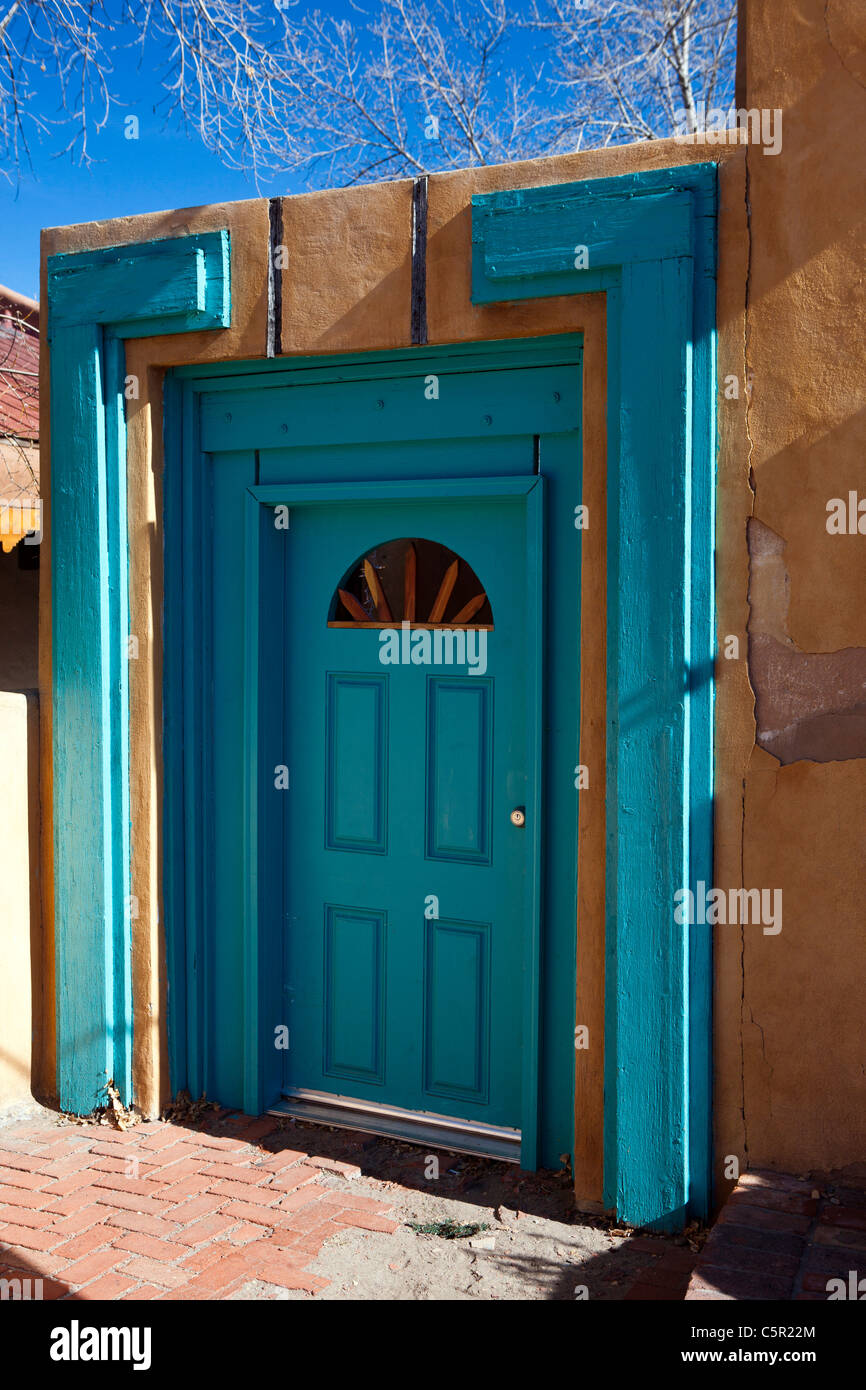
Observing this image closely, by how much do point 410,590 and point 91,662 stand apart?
1.31 m

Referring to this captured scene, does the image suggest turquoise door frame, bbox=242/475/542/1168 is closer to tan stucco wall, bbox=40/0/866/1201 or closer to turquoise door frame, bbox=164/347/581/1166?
turquoise door frame, bbox=164/347/581/1166

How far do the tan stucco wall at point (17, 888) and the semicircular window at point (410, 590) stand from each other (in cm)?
134

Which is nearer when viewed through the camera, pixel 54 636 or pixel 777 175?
pixel 777 175

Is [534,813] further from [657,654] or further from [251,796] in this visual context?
[251,796]

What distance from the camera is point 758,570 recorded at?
367 cm

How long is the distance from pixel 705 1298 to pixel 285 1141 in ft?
6.61

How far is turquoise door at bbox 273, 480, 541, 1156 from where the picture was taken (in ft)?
14.3

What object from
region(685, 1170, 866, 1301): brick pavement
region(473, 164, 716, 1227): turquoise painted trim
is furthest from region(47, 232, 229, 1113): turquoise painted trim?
region(685, 1170, 866, 1301): brick pavement

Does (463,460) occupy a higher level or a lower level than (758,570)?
higher

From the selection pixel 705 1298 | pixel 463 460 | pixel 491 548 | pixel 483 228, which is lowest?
A: pixel 705 1298

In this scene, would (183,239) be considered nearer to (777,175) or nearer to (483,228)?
(483,228)

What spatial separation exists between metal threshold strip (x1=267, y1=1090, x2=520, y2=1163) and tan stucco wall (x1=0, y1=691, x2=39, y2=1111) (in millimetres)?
1065
